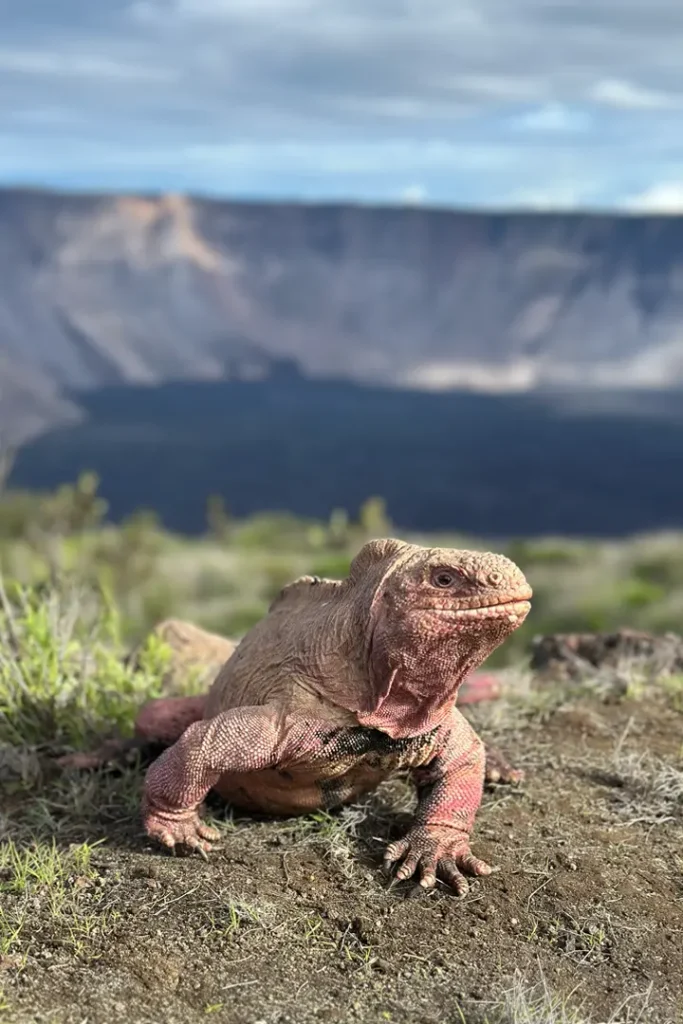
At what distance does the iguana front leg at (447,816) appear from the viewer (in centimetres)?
406

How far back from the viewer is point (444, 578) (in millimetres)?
3770

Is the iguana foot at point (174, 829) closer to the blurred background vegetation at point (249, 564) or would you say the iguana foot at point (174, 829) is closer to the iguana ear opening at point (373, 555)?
the iguana ear opening at point (373, 555)

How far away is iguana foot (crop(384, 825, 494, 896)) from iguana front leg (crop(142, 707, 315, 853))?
566mm

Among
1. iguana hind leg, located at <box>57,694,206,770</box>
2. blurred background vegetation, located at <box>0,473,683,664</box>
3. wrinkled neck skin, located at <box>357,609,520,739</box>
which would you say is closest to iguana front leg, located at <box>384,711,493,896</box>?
wrinkled neck skin, located at <box>357,609,520,739</box>

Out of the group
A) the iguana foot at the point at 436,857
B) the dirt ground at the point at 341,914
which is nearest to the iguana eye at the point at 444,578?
the iguana foot at the point at 436,857

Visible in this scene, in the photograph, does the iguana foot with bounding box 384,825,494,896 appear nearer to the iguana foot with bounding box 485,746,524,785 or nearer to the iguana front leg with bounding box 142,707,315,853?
the iguana front leg with bounding box 142,707,315,853

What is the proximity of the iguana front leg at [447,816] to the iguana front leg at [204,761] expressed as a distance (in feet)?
1.85

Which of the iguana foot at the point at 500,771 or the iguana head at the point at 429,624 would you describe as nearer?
the iguana head at the point at 429,624

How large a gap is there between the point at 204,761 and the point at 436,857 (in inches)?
35.9

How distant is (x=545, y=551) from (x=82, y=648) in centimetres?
2700

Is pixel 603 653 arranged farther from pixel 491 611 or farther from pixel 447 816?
pixel 491 611

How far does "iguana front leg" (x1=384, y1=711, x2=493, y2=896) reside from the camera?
4059mm

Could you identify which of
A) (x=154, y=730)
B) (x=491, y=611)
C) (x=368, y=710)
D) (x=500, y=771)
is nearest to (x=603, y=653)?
(x=500, y=771)

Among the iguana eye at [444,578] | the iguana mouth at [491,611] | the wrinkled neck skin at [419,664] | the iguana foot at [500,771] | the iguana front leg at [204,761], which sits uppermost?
Result: the iguana eye at [444,578]
